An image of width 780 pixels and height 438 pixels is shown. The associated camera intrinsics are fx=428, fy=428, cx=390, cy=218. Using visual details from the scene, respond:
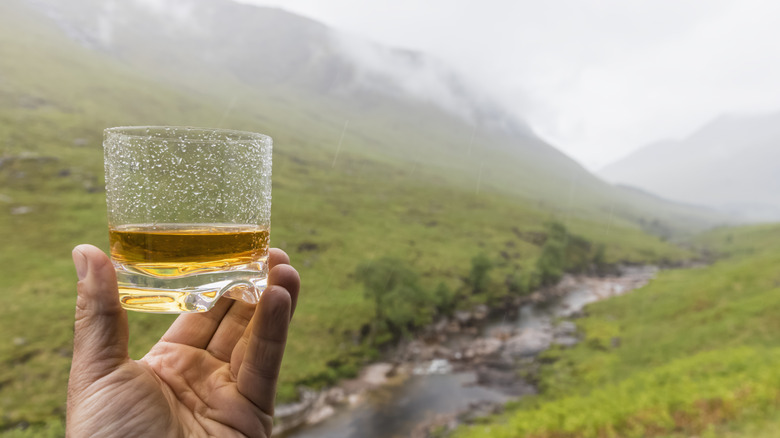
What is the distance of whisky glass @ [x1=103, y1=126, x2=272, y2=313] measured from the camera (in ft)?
4.33

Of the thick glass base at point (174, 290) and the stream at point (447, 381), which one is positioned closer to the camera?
the thick glass base at point (174, 290)

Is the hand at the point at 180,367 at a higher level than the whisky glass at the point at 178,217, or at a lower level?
lower

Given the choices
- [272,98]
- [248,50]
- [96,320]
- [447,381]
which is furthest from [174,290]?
[248,50]

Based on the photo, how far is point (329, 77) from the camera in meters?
166

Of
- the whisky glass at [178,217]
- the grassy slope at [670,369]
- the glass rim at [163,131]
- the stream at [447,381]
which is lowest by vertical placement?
the stream at [447,381]

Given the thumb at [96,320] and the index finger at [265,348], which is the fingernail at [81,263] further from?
the index finger at [265,348]

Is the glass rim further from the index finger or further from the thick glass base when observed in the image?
the index finger

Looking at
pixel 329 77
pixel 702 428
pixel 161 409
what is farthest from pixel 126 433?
pixel 329 77

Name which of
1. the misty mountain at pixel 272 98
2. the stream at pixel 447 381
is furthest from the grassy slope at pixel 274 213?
the stream at pixel 447 381

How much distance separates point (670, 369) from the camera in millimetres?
17219

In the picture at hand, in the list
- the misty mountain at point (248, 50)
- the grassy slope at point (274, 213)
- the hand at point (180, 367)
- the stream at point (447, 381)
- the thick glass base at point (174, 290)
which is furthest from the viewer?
the misty mountain at point (248, 50)

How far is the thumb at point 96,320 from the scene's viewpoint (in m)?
1.36

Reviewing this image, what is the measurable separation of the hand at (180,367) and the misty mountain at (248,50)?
11029cm

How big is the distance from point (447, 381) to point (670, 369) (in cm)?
1101
